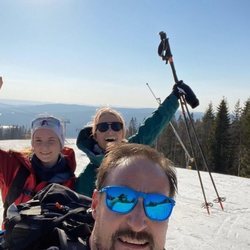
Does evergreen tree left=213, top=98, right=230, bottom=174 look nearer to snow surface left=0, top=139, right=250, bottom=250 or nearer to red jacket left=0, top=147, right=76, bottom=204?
snow surface left=0, top=139, right=250, bottom=250

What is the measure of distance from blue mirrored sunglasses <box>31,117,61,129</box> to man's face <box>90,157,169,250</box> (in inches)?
68.6

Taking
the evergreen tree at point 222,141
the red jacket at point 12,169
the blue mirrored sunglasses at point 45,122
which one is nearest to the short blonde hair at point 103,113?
the blue mirrored sunglasses at point 45,122

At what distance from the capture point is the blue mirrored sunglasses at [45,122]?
11.1 feet

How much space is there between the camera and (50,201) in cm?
215

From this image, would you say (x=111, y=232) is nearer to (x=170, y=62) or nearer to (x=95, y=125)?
(x=95, y=125)

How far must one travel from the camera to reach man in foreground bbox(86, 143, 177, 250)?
5.23ft

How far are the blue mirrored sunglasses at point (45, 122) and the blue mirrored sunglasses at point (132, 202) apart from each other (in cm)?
184

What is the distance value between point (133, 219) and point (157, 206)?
13 centimetres

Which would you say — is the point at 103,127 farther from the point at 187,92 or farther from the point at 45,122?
the point at 187,92

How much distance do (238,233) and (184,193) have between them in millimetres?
3612

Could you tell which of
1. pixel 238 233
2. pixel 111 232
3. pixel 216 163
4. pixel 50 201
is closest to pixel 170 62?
pixel 238 233

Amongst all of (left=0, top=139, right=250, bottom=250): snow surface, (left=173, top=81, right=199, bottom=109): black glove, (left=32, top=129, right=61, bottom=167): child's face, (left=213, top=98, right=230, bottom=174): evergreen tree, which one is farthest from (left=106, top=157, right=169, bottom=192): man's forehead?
(left=213, top=98, right=230, bottom=174): evergreen tree

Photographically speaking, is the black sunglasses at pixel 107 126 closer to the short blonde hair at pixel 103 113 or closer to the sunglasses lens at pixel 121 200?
the short blonde hair at pixel 103 113

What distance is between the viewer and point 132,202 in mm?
1616
